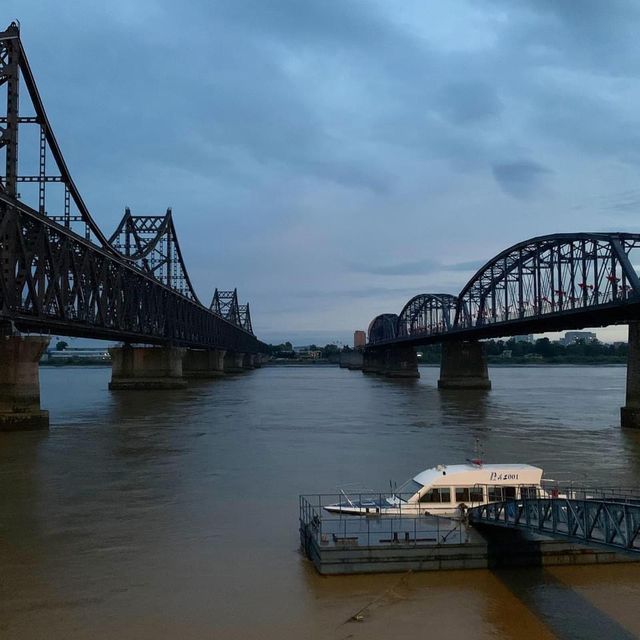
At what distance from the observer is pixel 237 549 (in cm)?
1978

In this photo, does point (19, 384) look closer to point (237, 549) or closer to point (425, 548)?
point (237, 549)

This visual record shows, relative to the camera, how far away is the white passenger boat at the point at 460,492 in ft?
66.8

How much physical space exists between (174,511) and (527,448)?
76.3 feet

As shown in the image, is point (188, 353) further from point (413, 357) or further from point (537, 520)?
point (537, 520)

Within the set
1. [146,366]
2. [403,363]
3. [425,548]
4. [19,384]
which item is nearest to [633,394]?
[425,548]

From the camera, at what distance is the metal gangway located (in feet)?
47.4

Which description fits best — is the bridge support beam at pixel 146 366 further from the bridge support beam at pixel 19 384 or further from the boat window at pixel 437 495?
the boat window at pixel 437 495

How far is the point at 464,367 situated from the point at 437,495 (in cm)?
9463

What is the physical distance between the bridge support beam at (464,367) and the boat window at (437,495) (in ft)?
294

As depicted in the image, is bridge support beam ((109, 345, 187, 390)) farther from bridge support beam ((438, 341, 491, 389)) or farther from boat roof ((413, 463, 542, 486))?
boat roof ((413, 463, 542, 486))

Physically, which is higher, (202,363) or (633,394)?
(202,363)

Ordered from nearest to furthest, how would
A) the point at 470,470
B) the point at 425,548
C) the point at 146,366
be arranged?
the point at 425,548 < the point at 470,470 < the point at 146,366

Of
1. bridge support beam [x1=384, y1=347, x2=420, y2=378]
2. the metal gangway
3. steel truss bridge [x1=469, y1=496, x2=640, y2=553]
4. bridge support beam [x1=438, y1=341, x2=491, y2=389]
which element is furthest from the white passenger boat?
bridge support beam [x1=384, y1=347, x2=420, y2=378]

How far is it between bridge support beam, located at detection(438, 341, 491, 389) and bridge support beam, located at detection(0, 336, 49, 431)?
7309 centimetres
